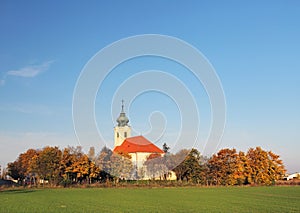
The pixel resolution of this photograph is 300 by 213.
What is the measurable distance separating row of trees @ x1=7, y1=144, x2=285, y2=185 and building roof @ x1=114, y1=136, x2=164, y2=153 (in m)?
21.9

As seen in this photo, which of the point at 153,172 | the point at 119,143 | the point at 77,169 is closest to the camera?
the point at 77,169

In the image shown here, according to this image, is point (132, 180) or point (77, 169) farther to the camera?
point (132, 180)

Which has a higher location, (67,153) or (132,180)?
(67,153)

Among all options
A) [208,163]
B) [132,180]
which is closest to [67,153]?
[132,180]

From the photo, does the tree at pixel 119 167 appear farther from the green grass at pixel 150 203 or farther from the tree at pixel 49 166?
the green grass at pixel 150 203

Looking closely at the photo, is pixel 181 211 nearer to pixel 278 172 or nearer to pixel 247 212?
pixel 247 212

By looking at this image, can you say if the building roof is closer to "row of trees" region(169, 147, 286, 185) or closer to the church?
the church

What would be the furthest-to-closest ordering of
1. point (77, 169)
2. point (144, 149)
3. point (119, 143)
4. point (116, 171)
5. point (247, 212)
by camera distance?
A: point (119, 143)
point (144, 149)
point (116, 171)
point (77, 169)
point (247, 212)

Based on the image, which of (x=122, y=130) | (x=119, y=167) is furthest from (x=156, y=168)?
(x=122, y=130)

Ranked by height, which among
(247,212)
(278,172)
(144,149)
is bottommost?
(247,212)

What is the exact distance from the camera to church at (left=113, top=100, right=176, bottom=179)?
97.1 metres

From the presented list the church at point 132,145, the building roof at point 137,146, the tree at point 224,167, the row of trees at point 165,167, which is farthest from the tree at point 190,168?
the building roof at point 137,146

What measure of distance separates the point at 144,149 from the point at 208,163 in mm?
30008

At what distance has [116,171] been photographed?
234 ft
